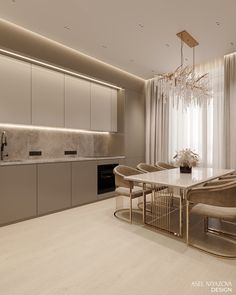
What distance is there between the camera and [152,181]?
8.46 ft

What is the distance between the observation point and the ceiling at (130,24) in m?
2.78

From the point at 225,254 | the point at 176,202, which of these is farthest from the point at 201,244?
the point at 176,202

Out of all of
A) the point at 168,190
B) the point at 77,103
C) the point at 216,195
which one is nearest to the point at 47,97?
the point at 77,103

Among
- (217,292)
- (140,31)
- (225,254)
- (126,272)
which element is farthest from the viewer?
(140,31)

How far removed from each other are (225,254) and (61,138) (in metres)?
3.48

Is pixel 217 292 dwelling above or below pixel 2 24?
below

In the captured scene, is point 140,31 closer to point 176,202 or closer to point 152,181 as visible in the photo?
point 152,181

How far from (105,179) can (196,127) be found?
8.17 ft

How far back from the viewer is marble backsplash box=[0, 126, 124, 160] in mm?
3680

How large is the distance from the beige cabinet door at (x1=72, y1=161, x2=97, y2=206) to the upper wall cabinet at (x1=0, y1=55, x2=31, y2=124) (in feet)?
4.08

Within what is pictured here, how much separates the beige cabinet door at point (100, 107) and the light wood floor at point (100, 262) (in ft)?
8.18

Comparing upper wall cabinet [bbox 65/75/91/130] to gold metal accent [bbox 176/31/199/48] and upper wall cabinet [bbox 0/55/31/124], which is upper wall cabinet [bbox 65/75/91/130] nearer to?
upper wall cabinet [bbox 0/55/31/124]

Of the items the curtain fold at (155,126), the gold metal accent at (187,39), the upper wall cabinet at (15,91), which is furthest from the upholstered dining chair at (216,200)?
the curtain fold at (155,126)

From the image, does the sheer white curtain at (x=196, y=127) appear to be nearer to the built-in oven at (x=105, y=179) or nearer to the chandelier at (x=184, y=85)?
the chandelier at (x=184, y=85)
